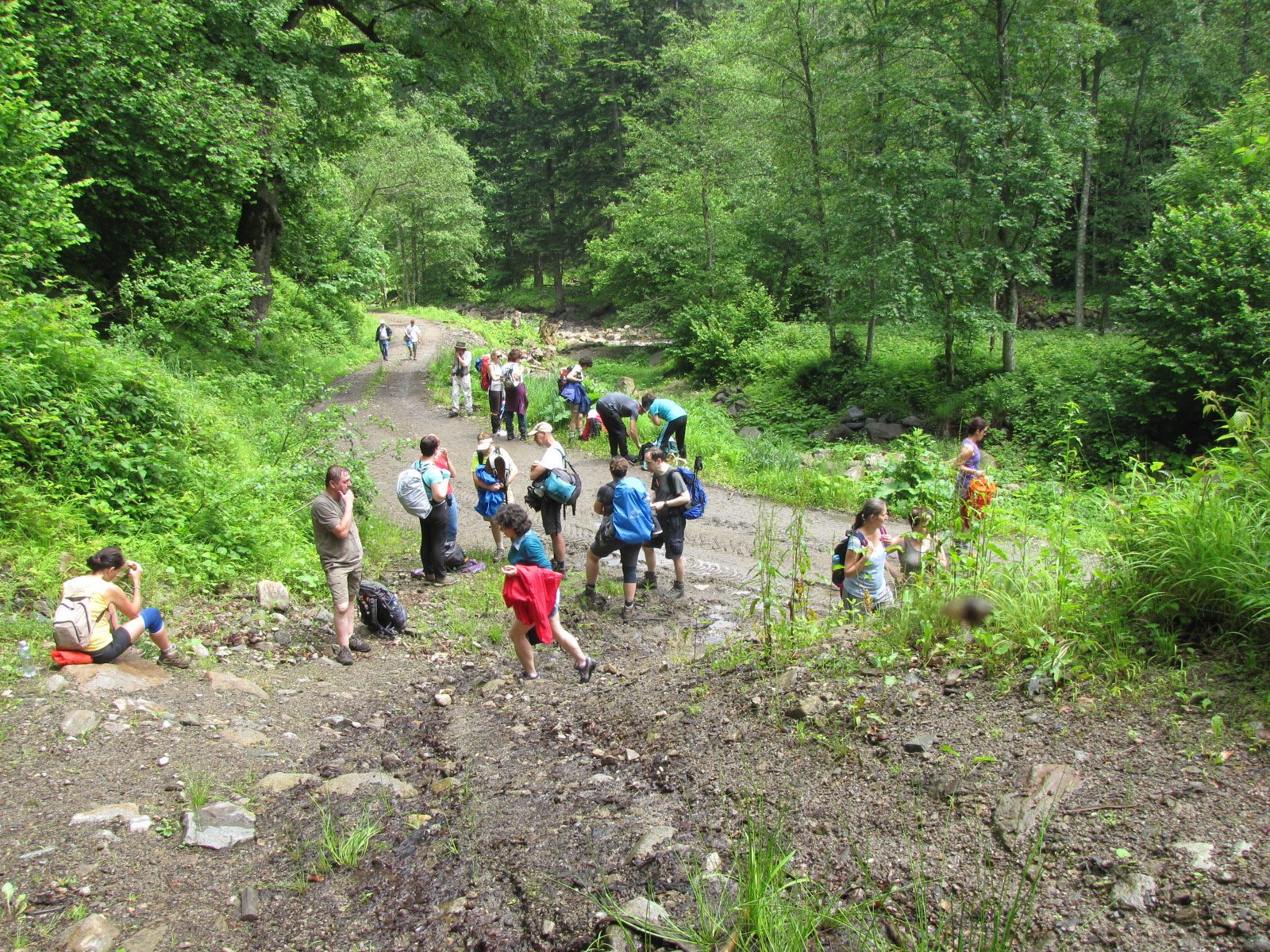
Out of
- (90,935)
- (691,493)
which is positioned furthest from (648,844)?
(691,493)

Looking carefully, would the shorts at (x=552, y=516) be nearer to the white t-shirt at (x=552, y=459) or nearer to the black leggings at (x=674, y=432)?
the white t-shirt at (x=552, y=459)

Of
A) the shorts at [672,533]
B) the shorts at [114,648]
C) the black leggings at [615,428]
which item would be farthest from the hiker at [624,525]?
the black leggings at [615,428]

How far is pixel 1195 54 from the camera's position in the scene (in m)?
27.5

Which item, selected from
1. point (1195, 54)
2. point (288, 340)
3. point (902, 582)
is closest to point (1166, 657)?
point (902, 582)

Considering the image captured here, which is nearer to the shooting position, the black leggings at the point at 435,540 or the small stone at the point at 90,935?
the small stone at the point at 90,935

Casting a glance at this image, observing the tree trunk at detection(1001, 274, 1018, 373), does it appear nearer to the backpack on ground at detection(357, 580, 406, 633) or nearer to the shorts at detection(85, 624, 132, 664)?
the backpack on ground at detection(357, 580, 406, 633)

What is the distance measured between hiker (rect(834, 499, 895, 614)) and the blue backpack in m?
2.13

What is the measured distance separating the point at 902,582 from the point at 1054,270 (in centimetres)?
3361

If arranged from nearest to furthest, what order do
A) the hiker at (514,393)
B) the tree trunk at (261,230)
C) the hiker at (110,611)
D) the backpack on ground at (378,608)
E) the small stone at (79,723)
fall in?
the small stone at (79,723) < the hiker at (110,611) < the backpack on ground at (378,608) < the hiker at (514,393) < the tree trunk at (261,230)

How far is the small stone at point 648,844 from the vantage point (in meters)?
3.63

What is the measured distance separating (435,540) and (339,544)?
2.15 metres

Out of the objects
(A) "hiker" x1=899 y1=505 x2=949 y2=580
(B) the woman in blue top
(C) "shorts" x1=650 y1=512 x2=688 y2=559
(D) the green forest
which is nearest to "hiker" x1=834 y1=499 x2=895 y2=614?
(B) the woman in blue top

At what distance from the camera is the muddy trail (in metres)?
2.99

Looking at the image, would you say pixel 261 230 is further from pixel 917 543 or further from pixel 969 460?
pixel 917 543
